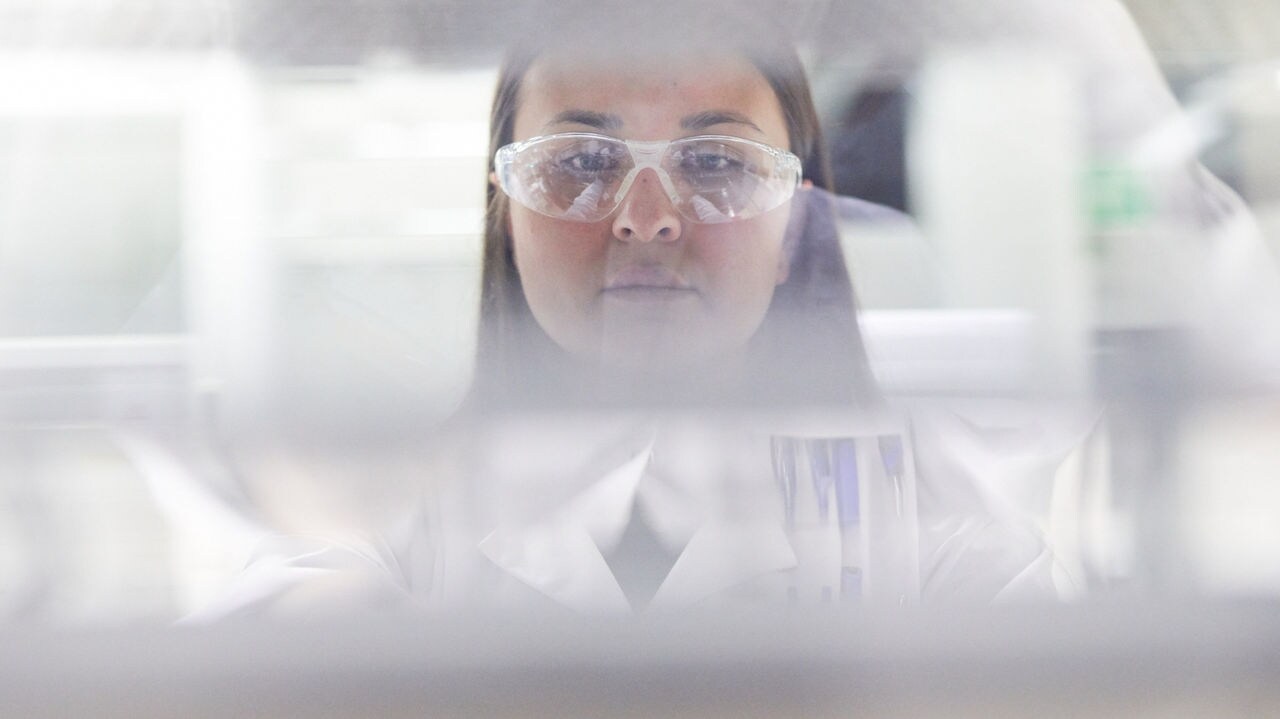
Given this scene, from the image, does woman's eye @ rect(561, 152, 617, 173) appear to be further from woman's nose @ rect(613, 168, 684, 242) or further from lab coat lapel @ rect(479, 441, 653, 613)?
lab coat lapel @ rect(479, 441, 653, 613)

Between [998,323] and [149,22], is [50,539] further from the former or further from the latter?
[998,323]

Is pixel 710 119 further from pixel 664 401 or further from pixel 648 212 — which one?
pixel 664 401

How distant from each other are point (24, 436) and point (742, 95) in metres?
0.62

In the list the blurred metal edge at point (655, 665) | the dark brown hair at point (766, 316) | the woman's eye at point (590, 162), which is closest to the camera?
the blurred metal edge at point (655, 665)

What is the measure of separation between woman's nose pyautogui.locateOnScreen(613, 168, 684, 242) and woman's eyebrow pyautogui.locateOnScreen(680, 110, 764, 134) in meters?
0.05

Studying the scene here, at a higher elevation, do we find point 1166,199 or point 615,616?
point 1166,199

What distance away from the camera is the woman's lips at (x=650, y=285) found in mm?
958

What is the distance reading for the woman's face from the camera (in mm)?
935

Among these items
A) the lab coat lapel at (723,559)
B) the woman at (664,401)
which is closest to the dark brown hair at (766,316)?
the woman at (664,401)

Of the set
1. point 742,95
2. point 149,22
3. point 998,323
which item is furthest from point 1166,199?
point 149,22

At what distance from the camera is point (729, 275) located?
979 millimetres

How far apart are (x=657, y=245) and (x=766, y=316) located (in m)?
0.11

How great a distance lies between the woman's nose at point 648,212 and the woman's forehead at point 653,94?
4cm

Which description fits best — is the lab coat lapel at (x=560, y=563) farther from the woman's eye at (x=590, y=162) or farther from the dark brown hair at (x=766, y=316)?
the woman's eye at (x=590, y=162)
